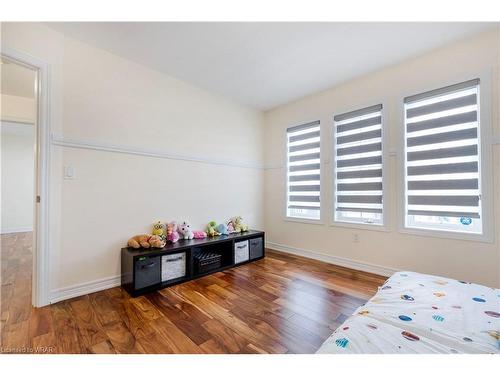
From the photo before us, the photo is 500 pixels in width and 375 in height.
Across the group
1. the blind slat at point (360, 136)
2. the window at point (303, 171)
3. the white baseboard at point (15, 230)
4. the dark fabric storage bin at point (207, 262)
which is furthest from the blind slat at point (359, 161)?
the white baseboard at point (15, 230)

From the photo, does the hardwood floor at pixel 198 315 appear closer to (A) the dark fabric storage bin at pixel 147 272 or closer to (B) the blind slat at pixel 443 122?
(A) the dark fabric storage bin at pixel 147 272

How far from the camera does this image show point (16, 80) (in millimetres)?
3059

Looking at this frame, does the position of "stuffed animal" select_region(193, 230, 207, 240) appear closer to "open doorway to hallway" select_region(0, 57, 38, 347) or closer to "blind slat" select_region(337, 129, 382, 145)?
"open doorway to hallway" select_region(0, 57, 38, 347)

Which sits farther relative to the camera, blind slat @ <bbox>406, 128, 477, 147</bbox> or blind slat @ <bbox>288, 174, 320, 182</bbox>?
blind slat @ <bbox>288, 174, 320, 182</bbox>

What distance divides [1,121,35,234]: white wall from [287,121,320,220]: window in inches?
238

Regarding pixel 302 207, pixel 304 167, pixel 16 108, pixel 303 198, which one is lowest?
pixel 302 207

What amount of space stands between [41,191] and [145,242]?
1.01 meters

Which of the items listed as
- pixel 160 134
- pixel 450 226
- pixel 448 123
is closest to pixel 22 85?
pixel 160 134

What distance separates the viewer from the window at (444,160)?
7.00ft

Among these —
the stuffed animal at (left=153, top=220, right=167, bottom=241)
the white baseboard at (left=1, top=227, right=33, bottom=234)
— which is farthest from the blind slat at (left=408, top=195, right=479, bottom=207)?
the white baseboard at (left=1, top=227, right=33, bottom=234)

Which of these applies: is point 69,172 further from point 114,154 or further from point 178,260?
point 178,260

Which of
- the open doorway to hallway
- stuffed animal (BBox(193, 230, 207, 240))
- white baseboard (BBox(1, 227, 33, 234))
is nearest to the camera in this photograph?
the open doorway to hallway

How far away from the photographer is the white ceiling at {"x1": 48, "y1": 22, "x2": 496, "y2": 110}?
1.99m

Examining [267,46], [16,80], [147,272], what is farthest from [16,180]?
[267,46]
